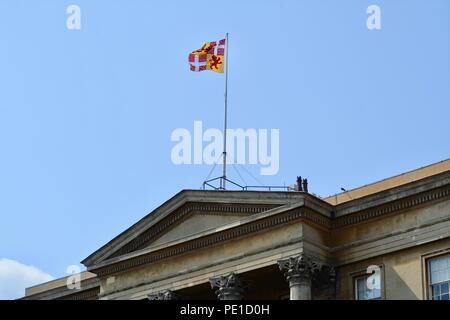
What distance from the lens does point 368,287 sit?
43250mm

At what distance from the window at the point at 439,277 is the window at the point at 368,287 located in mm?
2179

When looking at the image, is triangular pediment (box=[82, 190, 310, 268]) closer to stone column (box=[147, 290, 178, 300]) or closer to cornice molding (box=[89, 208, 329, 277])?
cornice molding (box=[89, 208, 329, 277])

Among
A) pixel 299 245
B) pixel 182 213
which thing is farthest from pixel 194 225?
pixel 299 245

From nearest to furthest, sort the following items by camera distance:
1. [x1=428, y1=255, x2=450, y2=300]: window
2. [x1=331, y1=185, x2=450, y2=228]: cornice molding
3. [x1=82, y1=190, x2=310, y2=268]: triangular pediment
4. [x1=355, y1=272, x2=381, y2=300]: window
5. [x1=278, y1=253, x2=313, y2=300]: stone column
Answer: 1. [x1=428, y1=255, x2=450, y2=300]: window
2. [x1=331, y1=185, x2=450, y2=228]: cornice molding
3. [x1=278, y1=253, x2=313, y2=300]: stone column
4. [x1=355, y1=272, x2=381, y2=300]: window
5. [x1=82, y1=190, x2=310, y2=268]: triangular pediment

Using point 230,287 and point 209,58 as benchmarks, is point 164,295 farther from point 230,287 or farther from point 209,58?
point 209,58

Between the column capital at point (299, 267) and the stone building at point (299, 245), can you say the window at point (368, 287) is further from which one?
the column capital at point (299, 267)

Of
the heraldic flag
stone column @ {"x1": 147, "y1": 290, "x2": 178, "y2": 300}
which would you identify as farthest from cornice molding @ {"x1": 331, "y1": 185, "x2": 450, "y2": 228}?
the heraldic flag

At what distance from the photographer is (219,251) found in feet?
149

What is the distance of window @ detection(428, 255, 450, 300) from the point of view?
135 ft

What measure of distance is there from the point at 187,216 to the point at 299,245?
6.54 m

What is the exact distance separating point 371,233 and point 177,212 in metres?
8.69

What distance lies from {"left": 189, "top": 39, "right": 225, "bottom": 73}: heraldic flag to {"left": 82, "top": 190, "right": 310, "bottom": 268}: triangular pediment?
634cm

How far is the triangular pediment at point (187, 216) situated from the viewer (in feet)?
146
